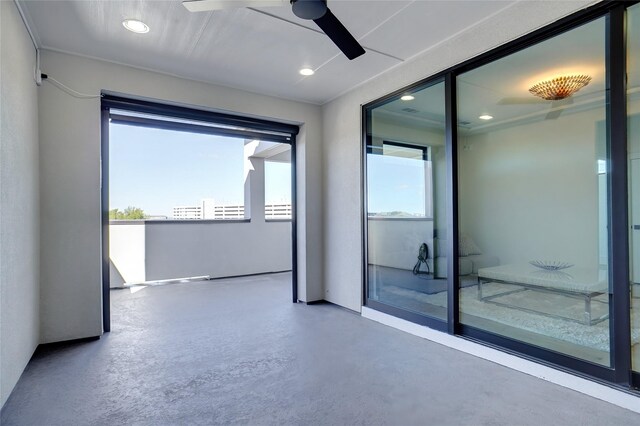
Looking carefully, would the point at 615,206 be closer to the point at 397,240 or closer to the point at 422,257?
the point at 422,257

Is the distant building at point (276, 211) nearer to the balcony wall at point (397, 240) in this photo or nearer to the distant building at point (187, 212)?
the distant building at point (187, 212)

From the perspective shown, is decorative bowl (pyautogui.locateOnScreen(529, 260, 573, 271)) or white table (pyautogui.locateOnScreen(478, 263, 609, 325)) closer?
white table (pyautogui.locateOnScreen(478, 263, 609, 325))

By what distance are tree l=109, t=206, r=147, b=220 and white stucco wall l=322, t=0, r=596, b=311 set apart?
353 cm

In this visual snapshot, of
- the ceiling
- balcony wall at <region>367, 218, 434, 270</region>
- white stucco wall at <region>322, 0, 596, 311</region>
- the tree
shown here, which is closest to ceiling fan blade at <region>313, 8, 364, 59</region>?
the ceiling

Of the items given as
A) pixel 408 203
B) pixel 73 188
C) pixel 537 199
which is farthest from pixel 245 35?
pixel 537 199

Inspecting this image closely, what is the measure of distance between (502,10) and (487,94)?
802mm

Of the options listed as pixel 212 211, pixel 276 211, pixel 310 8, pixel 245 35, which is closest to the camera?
pixel 310 8

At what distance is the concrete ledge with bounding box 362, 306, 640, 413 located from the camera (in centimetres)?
205

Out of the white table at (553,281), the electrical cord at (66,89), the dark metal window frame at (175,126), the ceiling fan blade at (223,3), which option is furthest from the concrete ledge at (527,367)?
the electrical cord at (66,89)

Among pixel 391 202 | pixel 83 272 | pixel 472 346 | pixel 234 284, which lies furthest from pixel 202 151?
pixel 472 346

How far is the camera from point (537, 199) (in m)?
3.31

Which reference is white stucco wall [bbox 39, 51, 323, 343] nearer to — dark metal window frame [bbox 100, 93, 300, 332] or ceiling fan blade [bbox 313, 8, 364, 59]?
dark metal window frame [bbox 100, 93, 300, 332]

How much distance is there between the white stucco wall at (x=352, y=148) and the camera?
2.86 meters

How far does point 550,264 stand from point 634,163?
3.96 ft
